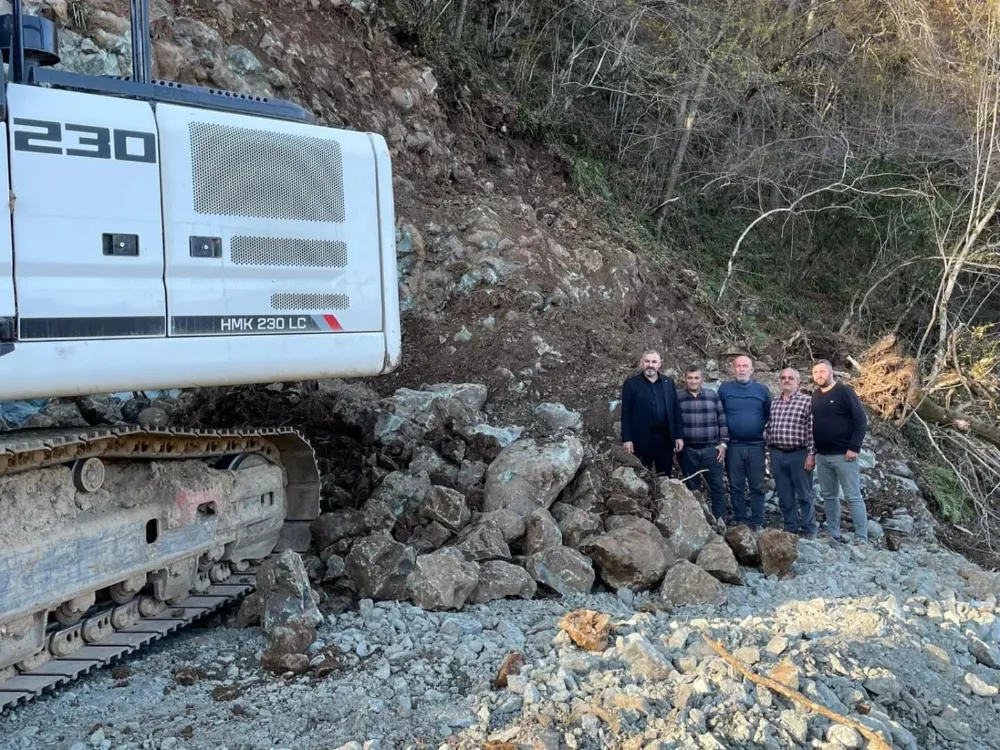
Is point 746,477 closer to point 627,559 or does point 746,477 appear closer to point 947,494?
point 627,559

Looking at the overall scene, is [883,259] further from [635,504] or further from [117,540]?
[117,540]

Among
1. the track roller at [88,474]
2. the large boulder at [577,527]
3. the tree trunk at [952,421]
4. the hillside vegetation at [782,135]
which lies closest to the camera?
the track roller at [88,474]

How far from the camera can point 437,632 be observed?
5.04 meters

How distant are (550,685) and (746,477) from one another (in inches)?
171

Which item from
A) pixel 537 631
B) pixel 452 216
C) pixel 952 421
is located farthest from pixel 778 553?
pixel 452 216

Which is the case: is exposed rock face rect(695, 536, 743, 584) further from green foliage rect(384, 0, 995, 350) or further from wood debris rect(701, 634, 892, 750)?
green foliage rect(384, 0, 995, 350)

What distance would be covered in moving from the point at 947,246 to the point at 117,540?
12.7 m

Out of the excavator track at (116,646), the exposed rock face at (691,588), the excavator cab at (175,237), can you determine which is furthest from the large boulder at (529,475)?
the excavator track at (116,646)

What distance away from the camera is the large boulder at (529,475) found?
6.62m

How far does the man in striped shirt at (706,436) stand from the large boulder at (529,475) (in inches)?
57.0

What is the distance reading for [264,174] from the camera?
5.00 meters

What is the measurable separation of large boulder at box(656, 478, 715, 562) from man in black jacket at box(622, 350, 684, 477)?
3.16ft

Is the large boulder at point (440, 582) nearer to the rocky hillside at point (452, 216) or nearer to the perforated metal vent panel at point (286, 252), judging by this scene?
the perforated metal vent panel at point (286, 252)

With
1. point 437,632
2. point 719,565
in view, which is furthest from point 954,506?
point 437,632
